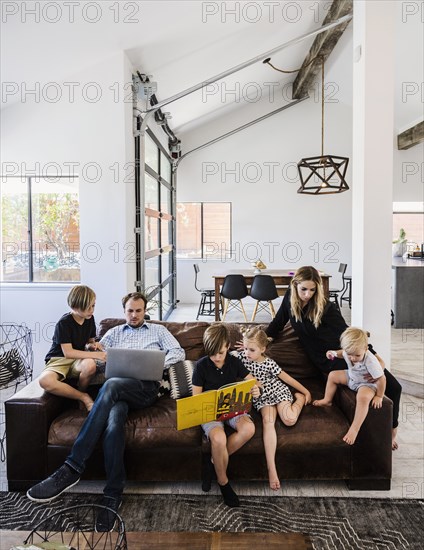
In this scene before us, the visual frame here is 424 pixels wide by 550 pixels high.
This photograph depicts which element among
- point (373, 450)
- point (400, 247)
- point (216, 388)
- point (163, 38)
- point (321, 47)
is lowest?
point (373, 450)

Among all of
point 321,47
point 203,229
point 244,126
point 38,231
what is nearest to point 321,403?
point 38,231

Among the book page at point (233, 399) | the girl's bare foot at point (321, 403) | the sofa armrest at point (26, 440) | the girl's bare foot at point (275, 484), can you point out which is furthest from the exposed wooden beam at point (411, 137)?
the sofa armrest at point (26, 440)

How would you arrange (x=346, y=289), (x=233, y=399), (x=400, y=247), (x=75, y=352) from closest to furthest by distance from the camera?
(x=233, y=399)
(x=75, y=352)
(x=400, y=247)
(x=346, y=289)

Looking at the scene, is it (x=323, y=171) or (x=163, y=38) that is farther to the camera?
(x=323, y=171)

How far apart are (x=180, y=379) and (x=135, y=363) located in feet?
1.15

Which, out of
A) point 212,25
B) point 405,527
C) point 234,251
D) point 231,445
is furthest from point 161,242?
point 405,527

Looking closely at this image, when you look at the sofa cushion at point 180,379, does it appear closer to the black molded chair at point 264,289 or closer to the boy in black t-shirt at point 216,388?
the boy in black t-shirt at point 216,388

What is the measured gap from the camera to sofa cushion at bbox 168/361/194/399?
116 inches

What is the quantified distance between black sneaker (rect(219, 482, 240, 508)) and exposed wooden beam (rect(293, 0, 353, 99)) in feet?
16.4

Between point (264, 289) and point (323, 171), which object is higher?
point (323, 171)

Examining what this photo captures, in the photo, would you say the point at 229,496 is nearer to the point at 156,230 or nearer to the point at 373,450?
the point at 373,450

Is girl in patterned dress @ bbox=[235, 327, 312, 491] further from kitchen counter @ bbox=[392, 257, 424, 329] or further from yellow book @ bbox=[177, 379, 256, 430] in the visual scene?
kitchen counter @ bbox=[392, 257, 424, 329]

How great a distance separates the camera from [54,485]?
238 cm

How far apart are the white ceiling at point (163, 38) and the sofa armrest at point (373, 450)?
11.7ft
